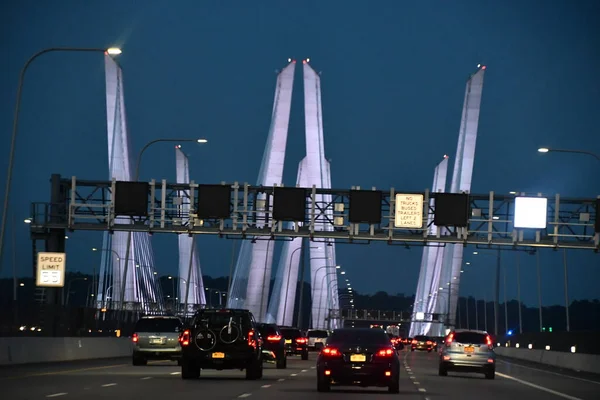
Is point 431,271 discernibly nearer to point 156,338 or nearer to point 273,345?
point 273,345

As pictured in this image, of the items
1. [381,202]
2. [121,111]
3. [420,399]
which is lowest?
[420,399]

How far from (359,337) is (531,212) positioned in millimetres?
32491

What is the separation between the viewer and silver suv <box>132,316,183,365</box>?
45344mm

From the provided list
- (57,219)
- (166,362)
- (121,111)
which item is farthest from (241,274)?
(166,362)

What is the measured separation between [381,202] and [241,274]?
2792cm

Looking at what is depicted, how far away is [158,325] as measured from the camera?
4550 cm

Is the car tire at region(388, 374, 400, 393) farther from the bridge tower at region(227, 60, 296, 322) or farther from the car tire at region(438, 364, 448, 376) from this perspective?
the bridge tower at region(227, 60, 296, 322)

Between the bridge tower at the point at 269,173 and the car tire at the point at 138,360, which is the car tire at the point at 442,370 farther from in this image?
the bridge tower at the point at 269,173

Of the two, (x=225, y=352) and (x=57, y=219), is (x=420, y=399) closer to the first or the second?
(x=225, y=352)

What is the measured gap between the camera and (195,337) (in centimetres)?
3403

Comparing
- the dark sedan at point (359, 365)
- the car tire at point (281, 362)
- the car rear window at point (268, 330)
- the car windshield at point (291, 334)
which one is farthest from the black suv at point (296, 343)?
the dark sedan at point (359, 365)

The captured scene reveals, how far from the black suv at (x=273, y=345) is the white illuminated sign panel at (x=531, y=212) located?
18.6m

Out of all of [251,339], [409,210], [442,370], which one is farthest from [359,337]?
[409,210]

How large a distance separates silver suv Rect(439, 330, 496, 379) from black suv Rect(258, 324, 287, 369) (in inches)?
263
